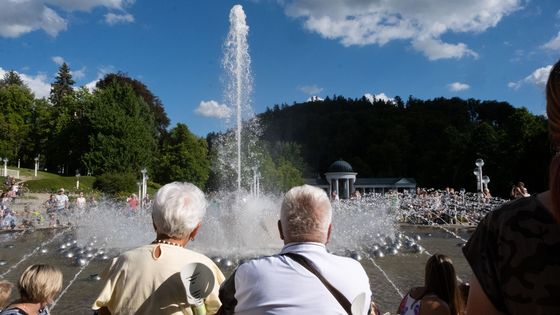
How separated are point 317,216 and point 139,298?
1.18 metres

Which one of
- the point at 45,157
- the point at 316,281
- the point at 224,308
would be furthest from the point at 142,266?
the point at 45,157

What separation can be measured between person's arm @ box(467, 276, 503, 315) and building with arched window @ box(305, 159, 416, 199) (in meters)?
56.2

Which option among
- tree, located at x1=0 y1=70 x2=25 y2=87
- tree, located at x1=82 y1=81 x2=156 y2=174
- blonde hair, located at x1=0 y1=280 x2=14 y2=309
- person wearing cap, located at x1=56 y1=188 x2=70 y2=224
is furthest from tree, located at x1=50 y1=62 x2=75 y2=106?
blonde hair, located at x1=0 y1=280 x2=14 y2=309

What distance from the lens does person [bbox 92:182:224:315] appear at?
3057 millimetres

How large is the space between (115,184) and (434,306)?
52774 millimetres

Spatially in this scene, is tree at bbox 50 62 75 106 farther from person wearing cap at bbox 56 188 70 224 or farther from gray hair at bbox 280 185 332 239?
gray hair at bbox 280 185 332 239

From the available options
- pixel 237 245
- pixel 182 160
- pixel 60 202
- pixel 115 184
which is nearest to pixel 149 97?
pixel 182 160

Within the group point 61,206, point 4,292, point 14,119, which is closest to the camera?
point 4,292

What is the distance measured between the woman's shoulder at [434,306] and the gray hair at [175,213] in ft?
5.33

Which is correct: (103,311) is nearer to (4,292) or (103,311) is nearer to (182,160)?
(4,292)

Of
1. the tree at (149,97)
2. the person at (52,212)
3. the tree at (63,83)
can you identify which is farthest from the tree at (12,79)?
the person at (52,212)

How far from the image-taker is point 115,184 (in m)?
53.0

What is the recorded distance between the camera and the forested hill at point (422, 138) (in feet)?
179

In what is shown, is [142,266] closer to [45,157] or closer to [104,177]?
[104,177]
